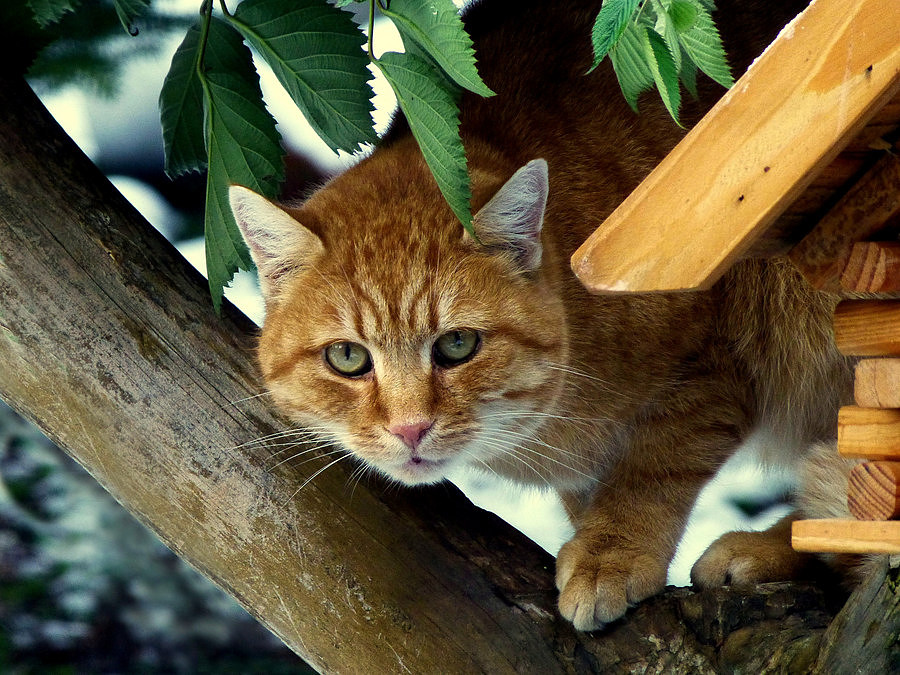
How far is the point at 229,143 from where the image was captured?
5.09 feet

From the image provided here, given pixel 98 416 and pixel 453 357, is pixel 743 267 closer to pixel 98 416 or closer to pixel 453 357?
pixel 453 357

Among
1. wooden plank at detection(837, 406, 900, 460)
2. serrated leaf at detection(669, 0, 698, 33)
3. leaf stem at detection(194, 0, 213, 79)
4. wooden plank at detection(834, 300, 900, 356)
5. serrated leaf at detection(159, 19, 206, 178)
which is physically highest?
serrated leaf at detection(669, 0, 698, 33)

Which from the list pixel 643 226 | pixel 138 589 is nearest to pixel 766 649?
pixel 643 226

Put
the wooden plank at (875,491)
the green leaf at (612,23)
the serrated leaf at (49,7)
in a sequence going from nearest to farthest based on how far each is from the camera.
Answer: the green leaf at (612,23), the wooden plank at (875,491), the serrated leaf at (49,7)

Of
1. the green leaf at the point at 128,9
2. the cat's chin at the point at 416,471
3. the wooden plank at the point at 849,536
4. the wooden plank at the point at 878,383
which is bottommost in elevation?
the cat's chin at the point at 416,471

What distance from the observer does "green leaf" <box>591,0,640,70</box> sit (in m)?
0.90

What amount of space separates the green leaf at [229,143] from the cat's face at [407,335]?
0.16ft

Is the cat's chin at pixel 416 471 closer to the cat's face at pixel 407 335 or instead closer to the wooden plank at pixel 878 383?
the cat's face at pixel 407 335

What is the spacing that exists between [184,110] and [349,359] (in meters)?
0.50

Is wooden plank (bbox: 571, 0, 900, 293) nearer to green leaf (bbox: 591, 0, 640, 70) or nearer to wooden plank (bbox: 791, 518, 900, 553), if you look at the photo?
green leaf (bbox: 591, 0, 640, 70)

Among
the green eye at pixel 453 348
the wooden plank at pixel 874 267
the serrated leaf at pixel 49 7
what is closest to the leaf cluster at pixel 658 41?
the wooden plank at pixel 874 267

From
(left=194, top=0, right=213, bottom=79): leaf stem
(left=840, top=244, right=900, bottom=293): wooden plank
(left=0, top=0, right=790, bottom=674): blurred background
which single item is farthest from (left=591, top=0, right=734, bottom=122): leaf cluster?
(left=0, top=0, right=790, bottom=674): blurred background

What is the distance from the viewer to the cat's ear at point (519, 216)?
155 cm

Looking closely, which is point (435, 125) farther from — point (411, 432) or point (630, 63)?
point (411, 432)
